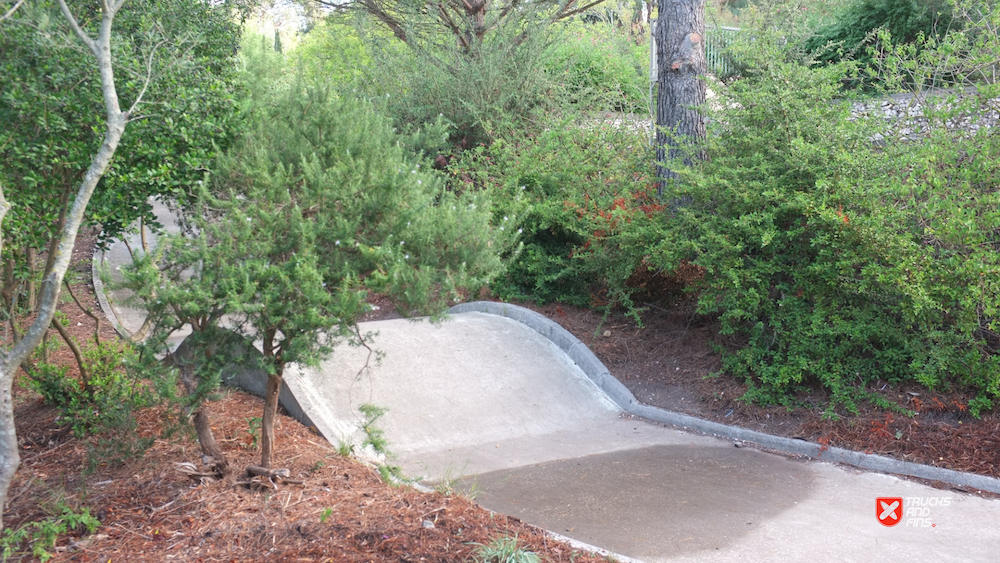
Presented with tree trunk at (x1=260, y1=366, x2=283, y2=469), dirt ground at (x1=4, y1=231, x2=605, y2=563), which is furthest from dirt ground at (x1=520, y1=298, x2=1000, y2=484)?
tree trunk at (x1=260, y1=366, x2=283, y2=469)

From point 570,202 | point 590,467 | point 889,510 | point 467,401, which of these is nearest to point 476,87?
point 570,202

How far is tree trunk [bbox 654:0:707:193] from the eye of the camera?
867cm

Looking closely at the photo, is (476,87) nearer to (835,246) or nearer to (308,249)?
(835,246)

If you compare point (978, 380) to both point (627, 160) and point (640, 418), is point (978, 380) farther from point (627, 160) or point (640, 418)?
point (627, 160)

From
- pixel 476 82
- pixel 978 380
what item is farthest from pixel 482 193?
pixel 476 82

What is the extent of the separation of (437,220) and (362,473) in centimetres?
186

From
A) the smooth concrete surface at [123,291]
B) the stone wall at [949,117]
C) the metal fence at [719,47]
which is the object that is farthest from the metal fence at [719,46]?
the smooth concrete surface at [123,291]

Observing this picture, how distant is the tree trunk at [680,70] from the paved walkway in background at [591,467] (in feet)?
9.58

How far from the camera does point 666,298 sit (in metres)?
8.61

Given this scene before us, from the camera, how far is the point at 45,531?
3.87 metres

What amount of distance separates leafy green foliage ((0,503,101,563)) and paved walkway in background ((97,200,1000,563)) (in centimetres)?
158

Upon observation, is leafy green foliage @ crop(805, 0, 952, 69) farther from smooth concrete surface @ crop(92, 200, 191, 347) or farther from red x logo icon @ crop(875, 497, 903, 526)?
smooth concrete surface @ crop(92, 200, 191, 347)

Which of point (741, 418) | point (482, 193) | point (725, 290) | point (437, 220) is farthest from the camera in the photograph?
point (725, 290)

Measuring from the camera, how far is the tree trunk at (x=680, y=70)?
8672mm
